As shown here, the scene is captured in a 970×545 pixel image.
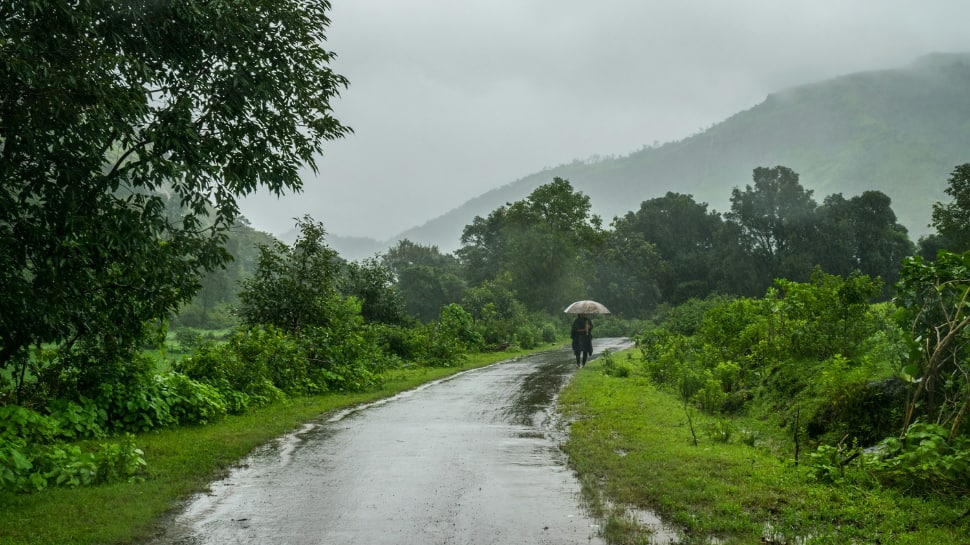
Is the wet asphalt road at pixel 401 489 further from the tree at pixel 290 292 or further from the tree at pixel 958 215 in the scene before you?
the tree at pixel 958 215

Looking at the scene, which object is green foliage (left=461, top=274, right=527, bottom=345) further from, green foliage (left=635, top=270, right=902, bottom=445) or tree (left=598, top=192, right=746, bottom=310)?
tree (left=598, top=192, right=746, bottom=310)

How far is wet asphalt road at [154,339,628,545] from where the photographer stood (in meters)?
6.15

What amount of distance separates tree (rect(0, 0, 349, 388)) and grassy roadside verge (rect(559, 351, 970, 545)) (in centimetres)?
555

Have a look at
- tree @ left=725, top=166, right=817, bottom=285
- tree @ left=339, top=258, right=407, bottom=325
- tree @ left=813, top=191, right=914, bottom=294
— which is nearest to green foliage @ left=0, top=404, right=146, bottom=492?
tree @ left=339, top=258, right=407, bottom=325

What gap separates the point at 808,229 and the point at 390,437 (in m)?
71.4

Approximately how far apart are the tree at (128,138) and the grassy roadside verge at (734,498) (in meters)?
5.55

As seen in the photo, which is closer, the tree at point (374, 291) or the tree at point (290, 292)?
the tree at point (290, 292)

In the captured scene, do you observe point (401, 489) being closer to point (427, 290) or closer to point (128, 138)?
point (128, 138)

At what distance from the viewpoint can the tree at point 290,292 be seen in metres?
20.2

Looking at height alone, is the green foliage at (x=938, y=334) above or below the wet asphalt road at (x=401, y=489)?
above

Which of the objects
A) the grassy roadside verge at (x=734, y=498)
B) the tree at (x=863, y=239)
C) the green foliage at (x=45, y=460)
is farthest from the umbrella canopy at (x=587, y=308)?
the tree at (x=863, y=239)

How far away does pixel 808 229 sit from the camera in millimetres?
73062

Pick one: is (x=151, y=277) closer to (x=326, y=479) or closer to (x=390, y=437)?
(x=326, y=479)

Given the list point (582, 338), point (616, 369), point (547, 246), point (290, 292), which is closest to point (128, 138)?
point (290, 292)
